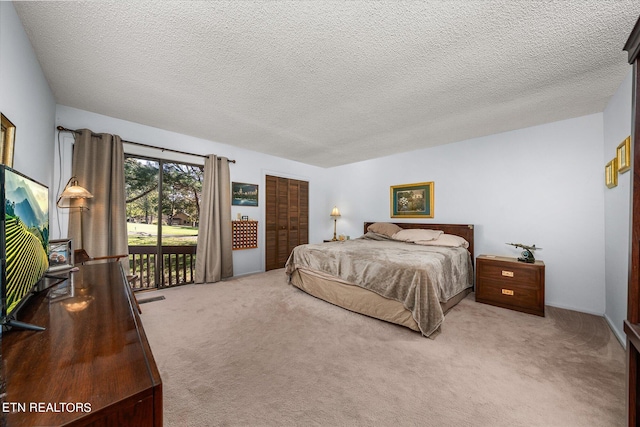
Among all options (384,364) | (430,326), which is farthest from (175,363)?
(430,326)

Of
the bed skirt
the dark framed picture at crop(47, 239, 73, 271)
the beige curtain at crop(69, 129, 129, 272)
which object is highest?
the beige curtain at crop(69, 129, 129, 272)

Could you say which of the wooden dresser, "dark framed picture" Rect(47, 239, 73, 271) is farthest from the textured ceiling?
the wooden dresser

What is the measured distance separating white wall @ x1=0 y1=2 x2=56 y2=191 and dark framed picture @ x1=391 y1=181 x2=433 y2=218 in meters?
4.87

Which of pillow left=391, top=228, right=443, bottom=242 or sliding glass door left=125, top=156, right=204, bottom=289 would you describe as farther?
pillow left=391, top=228, right=443, bottom=242

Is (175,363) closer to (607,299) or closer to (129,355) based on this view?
(129,355)

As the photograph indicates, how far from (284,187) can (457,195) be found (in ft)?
11.4

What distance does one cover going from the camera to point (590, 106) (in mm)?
2783

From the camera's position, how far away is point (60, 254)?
75.1 inches

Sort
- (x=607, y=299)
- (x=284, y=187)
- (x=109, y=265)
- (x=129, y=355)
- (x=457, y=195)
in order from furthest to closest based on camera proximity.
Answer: (x=284, y=187), (x=457, y=195), (x=607, y=299), (x=109, y=265), (x=129, y=355)

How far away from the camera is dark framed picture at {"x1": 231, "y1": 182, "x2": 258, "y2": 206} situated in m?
4.61

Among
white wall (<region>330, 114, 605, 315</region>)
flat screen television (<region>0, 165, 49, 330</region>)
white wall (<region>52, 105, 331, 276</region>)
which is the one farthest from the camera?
white wall (<region>52, 105, 331, 276</region>)

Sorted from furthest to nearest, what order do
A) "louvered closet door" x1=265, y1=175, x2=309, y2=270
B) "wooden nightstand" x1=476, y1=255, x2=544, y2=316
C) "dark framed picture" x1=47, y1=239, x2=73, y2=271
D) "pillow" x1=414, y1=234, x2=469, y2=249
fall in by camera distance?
"louvered closet door" x1=265, y1=175, x2=309, y2=270 → "pillow" x1=414, y1=234, x2=469, y2=249 → "wooden nightstand" x1=476, y1=255, x2=544, y2=316 → "dark framed picture" x1=47, y1=239, x2=73, y2=271

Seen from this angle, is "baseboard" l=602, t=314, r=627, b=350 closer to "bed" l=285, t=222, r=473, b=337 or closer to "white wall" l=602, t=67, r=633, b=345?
"white wall" l=602, t=67, r=633, b=345

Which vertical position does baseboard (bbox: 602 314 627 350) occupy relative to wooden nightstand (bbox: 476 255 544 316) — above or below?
below
